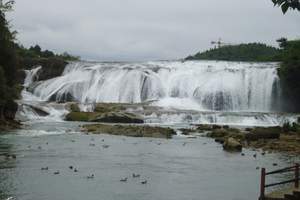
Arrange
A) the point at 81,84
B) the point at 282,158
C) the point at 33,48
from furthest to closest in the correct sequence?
the point at 33,48 → the point at 81,84 → the point at 282,158

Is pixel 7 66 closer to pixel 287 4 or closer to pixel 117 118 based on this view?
pixel 117 118

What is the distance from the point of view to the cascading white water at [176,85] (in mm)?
66938

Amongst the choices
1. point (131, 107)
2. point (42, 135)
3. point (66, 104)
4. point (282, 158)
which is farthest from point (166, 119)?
point (282, 158)

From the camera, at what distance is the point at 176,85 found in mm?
71062

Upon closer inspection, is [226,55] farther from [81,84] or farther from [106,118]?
[106,118]

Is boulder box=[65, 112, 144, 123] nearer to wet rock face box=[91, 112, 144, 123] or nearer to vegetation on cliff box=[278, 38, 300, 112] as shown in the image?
wet rock face box=[91, 112, 144, 123]

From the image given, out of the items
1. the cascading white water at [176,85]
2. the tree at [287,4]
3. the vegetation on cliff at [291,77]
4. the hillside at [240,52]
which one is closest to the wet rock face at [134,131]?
the cascading white water at [176,85]

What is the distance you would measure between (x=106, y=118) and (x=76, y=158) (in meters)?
24.5

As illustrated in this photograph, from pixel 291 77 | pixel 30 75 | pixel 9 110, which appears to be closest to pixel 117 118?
pixel 9 110

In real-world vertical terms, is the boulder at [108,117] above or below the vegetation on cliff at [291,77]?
below

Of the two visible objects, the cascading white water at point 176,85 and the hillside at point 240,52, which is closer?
the cascading white water at point 176,85

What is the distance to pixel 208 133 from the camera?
137 ft

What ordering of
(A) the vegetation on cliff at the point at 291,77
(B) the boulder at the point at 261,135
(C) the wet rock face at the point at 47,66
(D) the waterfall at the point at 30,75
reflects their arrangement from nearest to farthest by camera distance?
(B) the boulder at the point at 261,135 < (A) the vegetation on cliff at the point at 291,77 < (D) the waterfall at the point at 30,75 < (C) the wet rock face at the point at 47,66

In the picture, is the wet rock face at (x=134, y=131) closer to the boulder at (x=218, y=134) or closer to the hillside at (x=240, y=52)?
the boulder at (x=218, y=134)
